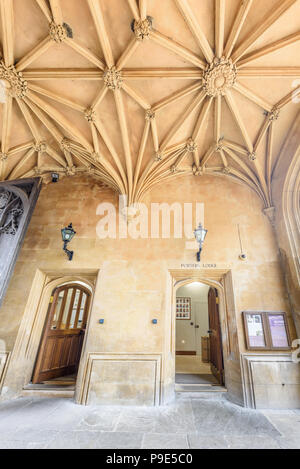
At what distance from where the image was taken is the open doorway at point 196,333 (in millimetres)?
5414

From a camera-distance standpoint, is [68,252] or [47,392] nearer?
[47,392]

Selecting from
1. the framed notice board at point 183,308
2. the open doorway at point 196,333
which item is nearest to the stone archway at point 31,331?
the open doorway at point 196,333

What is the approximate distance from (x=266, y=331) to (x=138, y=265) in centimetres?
319

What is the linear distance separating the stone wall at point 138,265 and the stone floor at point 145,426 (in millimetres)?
Answer: 545

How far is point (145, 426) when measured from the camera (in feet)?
10.1

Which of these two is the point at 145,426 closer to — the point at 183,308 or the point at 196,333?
the point at 196,333

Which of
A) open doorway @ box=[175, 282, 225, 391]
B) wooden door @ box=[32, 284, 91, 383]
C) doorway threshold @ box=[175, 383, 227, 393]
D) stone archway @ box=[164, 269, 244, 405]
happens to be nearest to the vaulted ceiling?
stone archway @ box=[164, 269, 244, 405]

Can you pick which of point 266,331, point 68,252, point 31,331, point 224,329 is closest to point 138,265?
point 68,252

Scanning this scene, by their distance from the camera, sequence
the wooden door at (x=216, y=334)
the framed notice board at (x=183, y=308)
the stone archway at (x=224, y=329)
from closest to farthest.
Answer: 1. the stone archway at (x=224, y=329)
2. the wooden door at (x=216, y=334)
3. the framed notice board at (x=183, y=308)

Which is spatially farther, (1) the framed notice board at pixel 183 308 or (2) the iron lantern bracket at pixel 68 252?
(1) the framed notice board at pixel 183 308

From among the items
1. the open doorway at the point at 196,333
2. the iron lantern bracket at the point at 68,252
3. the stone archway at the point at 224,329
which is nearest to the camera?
the stone archway at the point at 224,329

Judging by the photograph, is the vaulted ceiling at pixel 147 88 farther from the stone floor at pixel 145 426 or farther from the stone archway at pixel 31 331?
the stone floor at pixel 145 426

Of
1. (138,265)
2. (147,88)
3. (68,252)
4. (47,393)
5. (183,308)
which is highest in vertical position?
(147,88)
